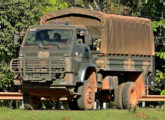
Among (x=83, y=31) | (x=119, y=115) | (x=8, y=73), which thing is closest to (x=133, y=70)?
(x=83, y=31)

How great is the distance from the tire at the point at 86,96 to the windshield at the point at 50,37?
1.40 meters

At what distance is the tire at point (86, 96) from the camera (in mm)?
18094

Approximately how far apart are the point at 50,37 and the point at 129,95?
4.15 metres

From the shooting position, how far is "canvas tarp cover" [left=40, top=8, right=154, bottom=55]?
794 inches

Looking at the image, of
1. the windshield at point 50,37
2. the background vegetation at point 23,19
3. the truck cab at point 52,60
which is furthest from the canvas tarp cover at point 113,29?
the background vegetation at point 23,19

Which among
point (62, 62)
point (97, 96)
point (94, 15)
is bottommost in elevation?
point (97, 96)

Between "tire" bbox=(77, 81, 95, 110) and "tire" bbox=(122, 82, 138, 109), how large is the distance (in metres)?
2.12

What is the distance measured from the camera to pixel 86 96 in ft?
59.9

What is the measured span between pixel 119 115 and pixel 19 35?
5.18 metres

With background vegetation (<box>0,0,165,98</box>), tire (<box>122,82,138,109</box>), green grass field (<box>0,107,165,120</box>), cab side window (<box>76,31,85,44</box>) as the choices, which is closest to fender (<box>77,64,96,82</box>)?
cab side window (<box>76,31,85,44</box>)

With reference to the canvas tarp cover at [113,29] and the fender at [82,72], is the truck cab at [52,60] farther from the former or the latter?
the canvas tarp cover at [113,29]

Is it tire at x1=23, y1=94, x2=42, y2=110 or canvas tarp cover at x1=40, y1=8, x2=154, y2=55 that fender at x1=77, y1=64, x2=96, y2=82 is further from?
tire at x1=23, y1=94, x2=42, y2=110

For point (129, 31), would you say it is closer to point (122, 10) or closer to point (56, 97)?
point (56, 97)

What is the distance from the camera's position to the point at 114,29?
2075 centimetres
